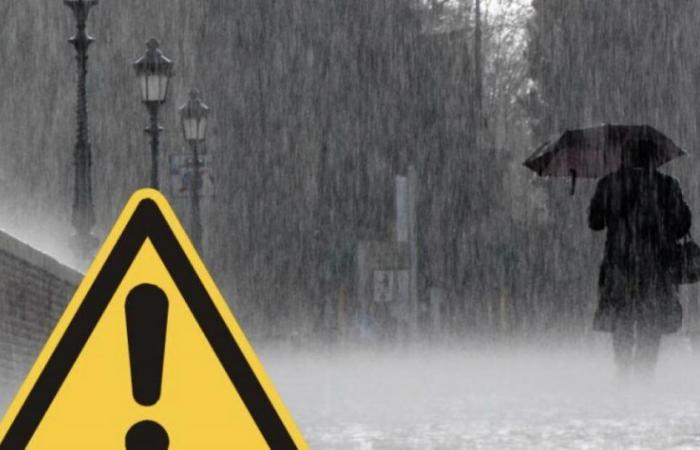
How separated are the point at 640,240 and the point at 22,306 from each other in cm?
423

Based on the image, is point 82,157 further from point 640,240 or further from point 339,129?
point 339,129

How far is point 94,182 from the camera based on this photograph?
47.2 metres

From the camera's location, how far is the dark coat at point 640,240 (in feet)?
43.9

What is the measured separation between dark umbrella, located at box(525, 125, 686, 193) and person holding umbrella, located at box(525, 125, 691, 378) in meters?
0.09

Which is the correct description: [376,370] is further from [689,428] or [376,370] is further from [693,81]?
[693,81]

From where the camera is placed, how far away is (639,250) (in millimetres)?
13586

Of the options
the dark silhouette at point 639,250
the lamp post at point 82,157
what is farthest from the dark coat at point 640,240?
the lamp post at point 82,157

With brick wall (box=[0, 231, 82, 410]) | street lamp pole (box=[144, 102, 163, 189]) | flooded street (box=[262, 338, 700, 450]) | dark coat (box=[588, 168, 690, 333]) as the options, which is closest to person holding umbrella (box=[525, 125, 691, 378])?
dark coat (box=[588, 168, 690, 333])

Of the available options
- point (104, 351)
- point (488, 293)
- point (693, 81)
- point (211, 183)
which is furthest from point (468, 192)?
point (104, 351)

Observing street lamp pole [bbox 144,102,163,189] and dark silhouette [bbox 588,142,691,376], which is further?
street lamp pole [bbox 144,102,163,189]

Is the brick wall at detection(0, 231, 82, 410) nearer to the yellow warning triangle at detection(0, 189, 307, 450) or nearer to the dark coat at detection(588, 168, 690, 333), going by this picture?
the dark coat at detection(588, 168, 690, 333)

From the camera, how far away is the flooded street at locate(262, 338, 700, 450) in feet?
32.3

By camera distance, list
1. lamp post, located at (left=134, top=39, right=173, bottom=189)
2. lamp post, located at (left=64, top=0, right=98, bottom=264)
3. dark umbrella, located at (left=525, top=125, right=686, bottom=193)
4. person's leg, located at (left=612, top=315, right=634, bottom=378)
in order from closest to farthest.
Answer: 1. person's leg, located at (left=612, top=315, right=634, bottom=378)
2. dark umbrella, located at (left=525, top=125, right=686, bottom=193)
3. lamp post, located at (left=64, top=0, right=98, bottom=264)
4. lamp post, located at (left=134, top=39, right=173, bottom=189)

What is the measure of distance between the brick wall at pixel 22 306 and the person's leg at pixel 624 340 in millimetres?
4027
